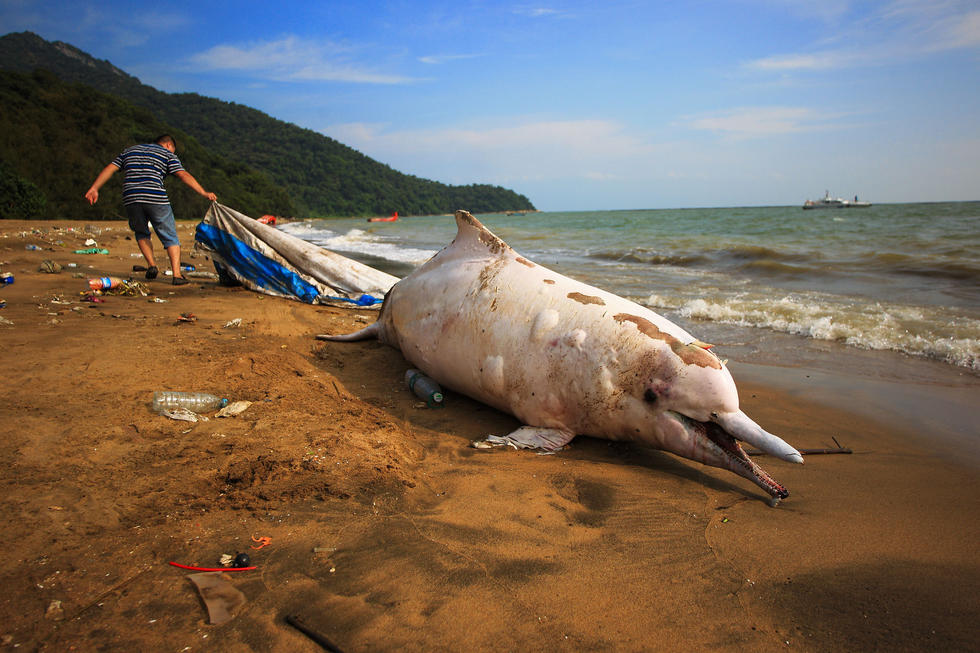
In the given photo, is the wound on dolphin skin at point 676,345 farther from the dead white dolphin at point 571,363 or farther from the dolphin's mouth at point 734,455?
the dolphin's mouth at point 734,455

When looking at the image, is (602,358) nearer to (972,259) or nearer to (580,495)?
(580,495)

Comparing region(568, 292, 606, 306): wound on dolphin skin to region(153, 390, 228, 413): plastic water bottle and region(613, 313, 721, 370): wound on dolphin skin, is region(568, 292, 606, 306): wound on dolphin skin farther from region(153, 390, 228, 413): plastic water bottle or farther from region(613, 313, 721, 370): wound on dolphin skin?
region(153, 390, 228, 413): plastic water bottle

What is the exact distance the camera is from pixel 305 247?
24.1 feet

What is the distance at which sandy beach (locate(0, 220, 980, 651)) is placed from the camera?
184 centimetres

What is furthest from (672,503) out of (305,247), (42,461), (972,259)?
(972,259)

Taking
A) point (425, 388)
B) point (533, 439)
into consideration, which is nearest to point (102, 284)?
point (425, 388)

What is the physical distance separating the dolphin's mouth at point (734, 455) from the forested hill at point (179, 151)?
26.6 m

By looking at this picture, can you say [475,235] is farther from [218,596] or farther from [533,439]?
[218,596]

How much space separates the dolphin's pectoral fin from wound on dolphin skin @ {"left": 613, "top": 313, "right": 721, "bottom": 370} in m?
0.85

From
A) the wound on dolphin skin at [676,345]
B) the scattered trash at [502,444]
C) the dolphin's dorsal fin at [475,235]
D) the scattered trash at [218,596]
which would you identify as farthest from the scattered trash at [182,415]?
the wound on dolphin skin at [676,345]

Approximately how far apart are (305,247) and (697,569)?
6637mm

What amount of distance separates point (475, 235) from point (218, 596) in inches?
121

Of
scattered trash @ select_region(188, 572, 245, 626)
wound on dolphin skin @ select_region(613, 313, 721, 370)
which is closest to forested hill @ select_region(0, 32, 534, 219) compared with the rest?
scattered trash @ select_region(188, 572, 245, 626)

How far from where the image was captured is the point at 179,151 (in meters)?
43.8
